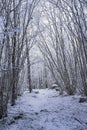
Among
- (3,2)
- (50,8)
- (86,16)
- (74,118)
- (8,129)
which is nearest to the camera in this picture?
(8,129)

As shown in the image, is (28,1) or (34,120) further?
(28,1)

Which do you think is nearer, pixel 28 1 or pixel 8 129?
pixel 8 129

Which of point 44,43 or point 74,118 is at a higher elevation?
point 44,43

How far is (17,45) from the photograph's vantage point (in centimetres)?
764

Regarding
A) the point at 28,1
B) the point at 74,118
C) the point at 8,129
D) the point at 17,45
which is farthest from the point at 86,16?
the point at 8,129

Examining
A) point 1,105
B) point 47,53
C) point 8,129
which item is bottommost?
point 8,129

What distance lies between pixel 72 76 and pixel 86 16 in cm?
450

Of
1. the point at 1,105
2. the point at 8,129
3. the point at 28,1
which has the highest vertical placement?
the point at 28,1

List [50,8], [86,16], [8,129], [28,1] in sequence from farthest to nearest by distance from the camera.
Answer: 1. [50,8]
2. [28,1]
3. [86,16]
4. [8,129]

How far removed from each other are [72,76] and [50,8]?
13.0 ft

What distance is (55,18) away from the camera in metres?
10.6

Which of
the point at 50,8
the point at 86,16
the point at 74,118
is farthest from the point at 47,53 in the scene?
the point at 74,118

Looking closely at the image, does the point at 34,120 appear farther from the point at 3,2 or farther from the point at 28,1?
the point at 28,1

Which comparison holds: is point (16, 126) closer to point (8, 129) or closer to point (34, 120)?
point (8, 129)
